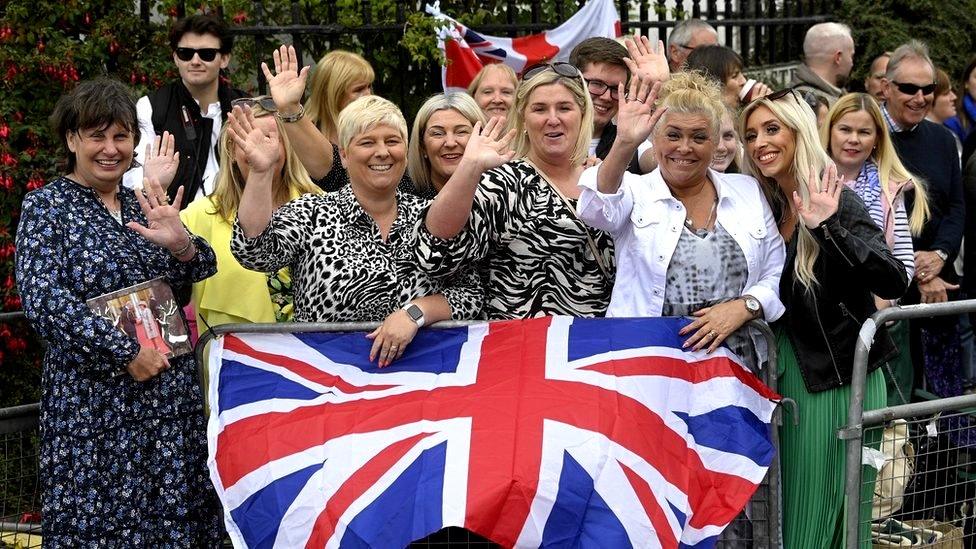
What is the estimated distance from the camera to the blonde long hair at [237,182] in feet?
19.6

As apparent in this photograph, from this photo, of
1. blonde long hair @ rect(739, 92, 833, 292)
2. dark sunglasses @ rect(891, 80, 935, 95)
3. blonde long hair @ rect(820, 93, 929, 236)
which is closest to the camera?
blonde long hair @ rect(739, 92, 833, 292)

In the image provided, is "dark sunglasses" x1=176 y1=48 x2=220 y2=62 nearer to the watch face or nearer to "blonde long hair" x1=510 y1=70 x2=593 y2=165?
"blonde long hair" x1=510 y1=70 x2=593 y2=165

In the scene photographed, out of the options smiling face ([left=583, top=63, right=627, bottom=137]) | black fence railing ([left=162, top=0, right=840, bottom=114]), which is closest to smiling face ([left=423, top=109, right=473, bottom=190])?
smiling face ([left=583, top=63, right=627, bottom=137])

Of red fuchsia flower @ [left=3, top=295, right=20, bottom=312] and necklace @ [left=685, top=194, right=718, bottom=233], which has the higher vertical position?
necklace @ [left=685, top=194, right=718, bottom=233]

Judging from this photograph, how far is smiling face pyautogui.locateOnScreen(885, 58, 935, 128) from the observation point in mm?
7602

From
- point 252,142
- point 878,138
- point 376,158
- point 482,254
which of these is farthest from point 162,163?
point 878,138

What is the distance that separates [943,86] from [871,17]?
2.54m

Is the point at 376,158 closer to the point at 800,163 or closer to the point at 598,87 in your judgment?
the point at 598,87

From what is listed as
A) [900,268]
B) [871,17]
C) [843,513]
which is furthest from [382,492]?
[871,17]

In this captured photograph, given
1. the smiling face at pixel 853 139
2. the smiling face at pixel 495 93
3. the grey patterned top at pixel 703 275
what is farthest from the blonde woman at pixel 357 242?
the smiling face at pixel 853 139

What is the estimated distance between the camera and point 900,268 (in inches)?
201

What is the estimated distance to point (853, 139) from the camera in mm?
6402

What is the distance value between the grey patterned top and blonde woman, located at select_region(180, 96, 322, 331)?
180 cm

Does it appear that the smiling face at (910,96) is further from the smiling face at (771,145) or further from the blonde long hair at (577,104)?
the blonde long hair at (577,104)
